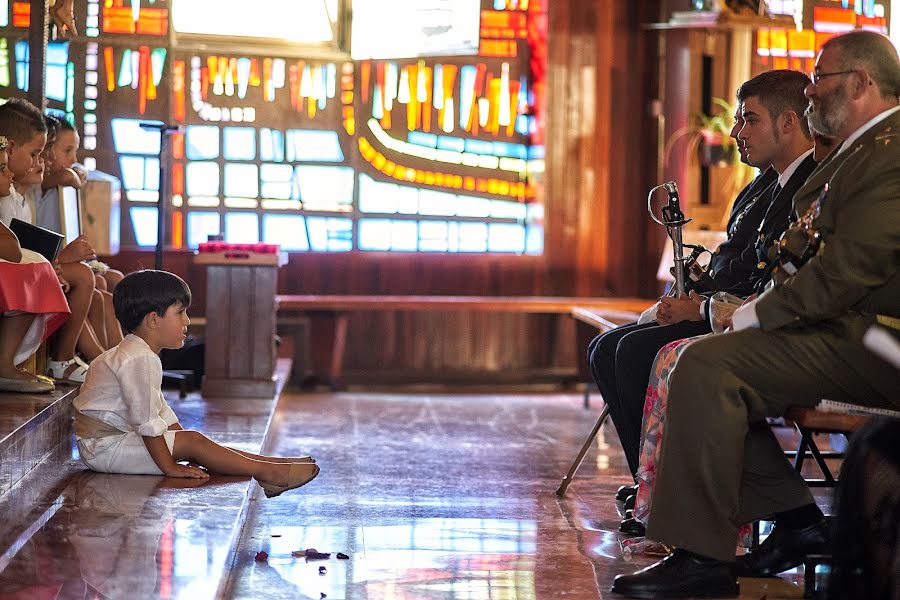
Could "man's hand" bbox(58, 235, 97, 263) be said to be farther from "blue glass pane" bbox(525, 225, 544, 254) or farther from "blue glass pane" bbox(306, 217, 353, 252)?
"blue glass pane" bbox(525, 225, 544, 254)

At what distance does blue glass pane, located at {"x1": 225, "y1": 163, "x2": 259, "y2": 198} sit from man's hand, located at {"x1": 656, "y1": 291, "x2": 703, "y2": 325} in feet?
14.3

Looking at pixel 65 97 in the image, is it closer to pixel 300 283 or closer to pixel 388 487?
pixel 300 283

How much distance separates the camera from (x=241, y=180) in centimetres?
772

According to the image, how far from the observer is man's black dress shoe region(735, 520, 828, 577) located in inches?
126

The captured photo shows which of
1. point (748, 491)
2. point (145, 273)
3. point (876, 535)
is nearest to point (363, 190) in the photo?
point (145, 273)

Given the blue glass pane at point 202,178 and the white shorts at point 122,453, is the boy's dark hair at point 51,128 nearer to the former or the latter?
the white shorts at point 122,453

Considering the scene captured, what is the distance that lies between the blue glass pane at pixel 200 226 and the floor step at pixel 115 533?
3.81 meters

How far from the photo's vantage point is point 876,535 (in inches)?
96.6

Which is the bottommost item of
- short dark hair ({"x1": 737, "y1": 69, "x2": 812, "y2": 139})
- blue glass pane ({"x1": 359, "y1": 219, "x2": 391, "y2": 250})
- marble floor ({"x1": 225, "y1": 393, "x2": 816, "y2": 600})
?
marble floor ({"x1": 225, "y1": 393, "x2": 816, "y2": 600})

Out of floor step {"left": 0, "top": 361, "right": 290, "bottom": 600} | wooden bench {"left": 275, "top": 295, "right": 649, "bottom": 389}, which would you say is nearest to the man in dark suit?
floor step {"left": 0, "top": 361, "right": 290, "bottom": 600}

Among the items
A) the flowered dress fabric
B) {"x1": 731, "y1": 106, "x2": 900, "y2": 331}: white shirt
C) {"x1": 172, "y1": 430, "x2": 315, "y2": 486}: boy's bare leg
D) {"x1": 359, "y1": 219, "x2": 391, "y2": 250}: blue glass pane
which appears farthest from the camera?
{"x1": 359, "y1": 219, "x2": 391, "y2": 250}: blue glass pane

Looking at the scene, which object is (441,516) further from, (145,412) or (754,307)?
(754,307)

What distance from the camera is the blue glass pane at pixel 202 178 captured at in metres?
7.65

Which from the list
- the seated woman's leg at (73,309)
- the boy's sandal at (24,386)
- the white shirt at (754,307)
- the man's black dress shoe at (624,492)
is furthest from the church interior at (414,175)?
the white shirt at (754,307)
